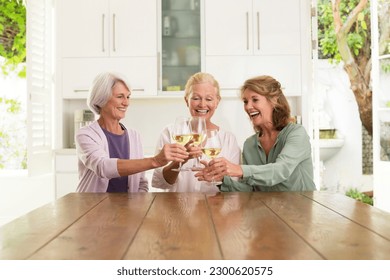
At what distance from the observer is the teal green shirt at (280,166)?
6.28 ft

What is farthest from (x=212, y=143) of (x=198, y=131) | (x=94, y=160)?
(x=94, y=160)

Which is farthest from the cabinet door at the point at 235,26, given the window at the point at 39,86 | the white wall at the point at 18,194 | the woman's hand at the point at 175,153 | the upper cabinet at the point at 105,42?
the woman's hand at the point at 175,153

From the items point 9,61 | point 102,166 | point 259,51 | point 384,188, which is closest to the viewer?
point 102,166

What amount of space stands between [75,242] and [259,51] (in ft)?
10.6

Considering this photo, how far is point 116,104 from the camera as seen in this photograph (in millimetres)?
2387

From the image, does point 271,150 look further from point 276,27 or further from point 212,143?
point 276,27

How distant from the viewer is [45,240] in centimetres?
100

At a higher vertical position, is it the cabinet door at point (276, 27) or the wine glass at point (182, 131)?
the cabinet door at point (276, 27)

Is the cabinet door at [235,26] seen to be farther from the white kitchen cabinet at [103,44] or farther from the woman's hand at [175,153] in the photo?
the woman's hand at [175,153]

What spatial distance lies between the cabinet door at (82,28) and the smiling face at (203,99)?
1661 millimetres

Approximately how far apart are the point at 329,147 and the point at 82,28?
333 cm

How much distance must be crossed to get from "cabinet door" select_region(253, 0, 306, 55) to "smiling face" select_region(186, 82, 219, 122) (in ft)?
5.08

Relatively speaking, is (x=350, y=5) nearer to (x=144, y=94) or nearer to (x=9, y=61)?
(x=144, y=94)
